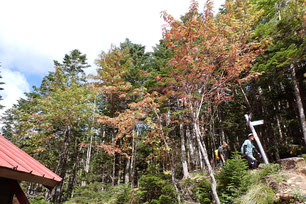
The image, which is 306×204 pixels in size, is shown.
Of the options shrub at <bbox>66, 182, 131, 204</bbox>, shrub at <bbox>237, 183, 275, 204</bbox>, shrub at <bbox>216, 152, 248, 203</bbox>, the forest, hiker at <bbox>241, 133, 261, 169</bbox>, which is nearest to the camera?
shrub at <bbox>237, 183, 275, 204</bbox>

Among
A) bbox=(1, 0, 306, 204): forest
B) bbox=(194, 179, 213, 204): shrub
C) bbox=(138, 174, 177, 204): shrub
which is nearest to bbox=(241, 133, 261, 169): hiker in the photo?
bbox=(1, 0, 306, 204): forest

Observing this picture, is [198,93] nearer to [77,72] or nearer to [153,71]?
[153,71]

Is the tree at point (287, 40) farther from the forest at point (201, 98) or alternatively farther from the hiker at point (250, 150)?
the hiker at point (250, 150)

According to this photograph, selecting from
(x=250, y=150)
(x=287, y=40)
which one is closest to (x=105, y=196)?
(x=250, y=150)

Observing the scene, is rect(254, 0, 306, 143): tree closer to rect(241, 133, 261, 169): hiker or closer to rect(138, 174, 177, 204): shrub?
rect(241, 133, 261, 169): hiker

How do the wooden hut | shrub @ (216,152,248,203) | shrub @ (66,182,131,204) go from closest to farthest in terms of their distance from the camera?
1. the wooden hut
2. shrub @ (216,152,248,203)
3. shrub @ (66,182,131,204)

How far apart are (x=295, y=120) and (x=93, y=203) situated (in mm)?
13710

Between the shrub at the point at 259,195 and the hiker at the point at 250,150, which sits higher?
the hiker at the point at 250,150

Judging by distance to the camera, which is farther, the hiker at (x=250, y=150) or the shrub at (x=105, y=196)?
the shrub at (x=105, y=196)

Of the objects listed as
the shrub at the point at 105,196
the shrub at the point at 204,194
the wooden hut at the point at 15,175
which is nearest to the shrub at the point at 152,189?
the shrub at the point at 105,196

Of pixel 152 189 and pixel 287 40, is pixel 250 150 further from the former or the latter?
pixel 287 40

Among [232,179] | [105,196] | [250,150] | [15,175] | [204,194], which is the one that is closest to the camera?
[15,175]

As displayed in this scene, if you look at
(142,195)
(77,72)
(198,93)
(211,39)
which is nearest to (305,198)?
(198,93)

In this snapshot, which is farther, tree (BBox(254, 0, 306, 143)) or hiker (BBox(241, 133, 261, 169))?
tree (BBox(254, 0, 306, 143))
